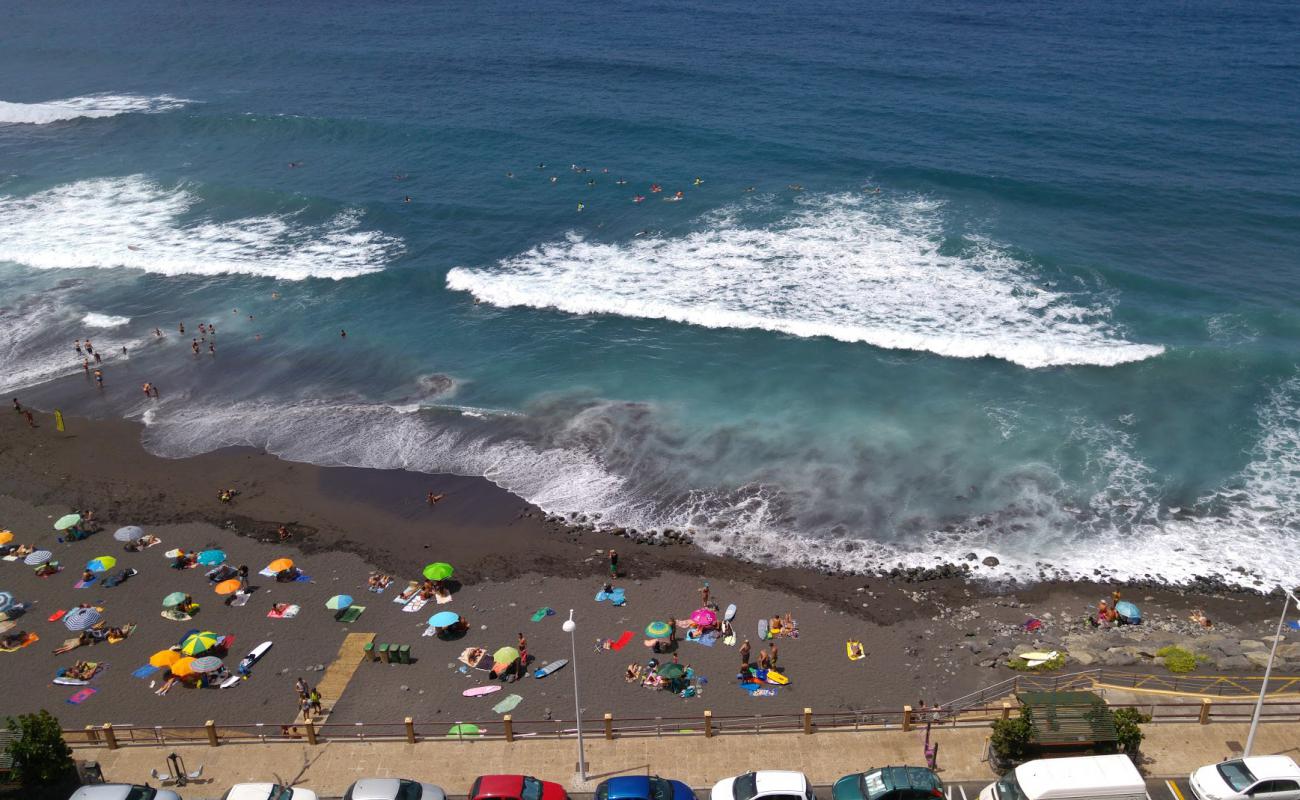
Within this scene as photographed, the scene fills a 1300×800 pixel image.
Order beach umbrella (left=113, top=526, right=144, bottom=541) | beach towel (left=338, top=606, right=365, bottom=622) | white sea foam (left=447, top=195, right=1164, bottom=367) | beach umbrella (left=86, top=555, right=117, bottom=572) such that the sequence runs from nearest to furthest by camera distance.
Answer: beach towel (left=338, top=606, right=365, bottom=622)
beach umbrella (left=86, top=555, right=117, bottom=572)
beach umbrella (left=113, top=526, right=144, bottom=541)
white sea foam (left=447, top=195, right=1164, bottom=367)

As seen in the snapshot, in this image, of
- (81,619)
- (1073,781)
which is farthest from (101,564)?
(1073,781)

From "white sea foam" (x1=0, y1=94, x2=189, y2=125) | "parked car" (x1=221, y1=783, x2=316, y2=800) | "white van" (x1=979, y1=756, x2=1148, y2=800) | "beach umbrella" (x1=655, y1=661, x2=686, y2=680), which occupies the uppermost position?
"white sea foam" (x1=0, y1=94, x2=189, y2=125)

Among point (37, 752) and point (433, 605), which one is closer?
point (37, 752)

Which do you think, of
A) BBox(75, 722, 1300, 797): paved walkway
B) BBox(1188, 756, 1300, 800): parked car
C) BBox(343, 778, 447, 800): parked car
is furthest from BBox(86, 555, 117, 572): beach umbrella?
BBox(1188, 756, 1300, 800): parked car

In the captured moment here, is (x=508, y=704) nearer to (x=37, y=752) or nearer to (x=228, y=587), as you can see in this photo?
(x=37, y=752)

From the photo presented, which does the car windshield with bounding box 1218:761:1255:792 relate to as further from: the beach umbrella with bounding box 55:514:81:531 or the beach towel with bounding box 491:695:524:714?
the beach umbrella with bounding box 55:514:81:531

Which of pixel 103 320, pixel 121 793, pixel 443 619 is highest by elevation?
pixel 121 793
